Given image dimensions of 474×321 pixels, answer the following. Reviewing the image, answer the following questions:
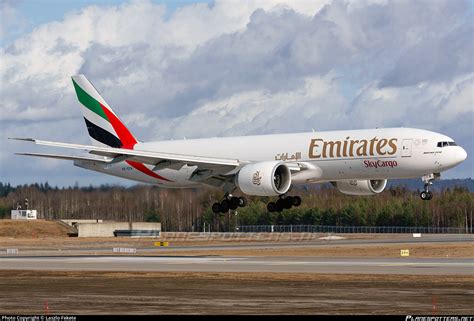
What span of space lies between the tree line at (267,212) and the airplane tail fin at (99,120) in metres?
12.2

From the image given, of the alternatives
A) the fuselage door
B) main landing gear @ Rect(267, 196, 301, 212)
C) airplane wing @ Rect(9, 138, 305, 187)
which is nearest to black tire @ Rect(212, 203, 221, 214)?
airplane wing @ Rect(9, 138, 305, 187)

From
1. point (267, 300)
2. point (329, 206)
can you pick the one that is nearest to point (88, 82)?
point (267, 300)

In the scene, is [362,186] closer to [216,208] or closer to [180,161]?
[216,208]

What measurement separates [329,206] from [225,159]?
209ft

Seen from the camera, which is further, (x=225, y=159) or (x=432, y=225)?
(x=432, y=225)

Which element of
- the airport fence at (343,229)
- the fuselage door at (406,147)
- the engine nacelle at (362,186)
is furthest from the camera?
the airport fence at (343,229)

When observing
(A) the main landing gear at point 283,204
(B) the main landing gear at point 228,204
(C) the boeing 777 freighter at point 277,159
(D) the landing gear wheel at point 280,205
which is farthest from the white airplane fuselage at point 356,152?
(D) the landing gear wheel at point 280,205

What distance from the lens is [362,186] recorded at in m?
68.4

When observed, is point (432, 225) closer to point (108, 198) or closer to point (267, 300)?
point (108, 198)

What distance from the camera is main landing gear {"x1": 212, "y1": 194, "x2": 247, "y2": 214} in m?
67.4

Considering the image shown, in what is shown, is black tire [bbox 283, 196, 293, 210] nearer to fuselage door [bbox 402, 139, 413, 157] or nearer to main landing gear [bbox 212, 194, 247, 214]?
main landing gear [bbox 212, 194, 247, 214]

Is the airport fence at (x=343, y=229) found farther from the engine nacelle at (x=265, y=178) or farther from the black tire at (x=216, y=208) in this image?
the engine nacelle at (x=265, y=178)

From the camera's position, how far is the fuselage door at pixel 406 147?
61250mm

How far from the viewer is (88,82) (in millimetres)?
77625
